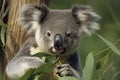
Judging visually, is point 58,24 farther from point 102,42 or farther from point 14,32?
point 102,42

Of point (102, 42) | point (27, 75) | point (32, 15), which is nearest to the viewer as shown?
point (27, 75)

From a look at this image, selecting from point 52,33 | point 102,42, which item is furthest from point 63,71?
point 102,42

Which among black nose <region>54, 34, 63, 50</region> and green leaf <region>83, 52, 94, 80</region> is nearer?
green leaf <region>83, 52, 94, 80</region>

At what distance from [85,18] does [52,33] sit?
44cm

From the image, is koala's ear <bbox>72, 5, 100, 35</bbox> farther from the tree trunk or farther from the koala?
the tree trunk

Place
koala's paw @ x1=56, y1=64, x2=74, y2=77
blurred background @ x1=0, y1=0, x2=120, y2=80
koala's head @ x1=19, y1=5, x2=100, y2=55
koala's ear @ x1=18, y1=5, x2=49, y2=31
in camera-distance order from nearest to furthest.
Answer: koala's paw @ x1=56, y1=64, x2=74, y2=77
blurred background @ x1=0, y1=0, x2=120, y2=80
koala's head @ x1=19, y1=5, x2=100, y2=55
koala's ear @ x1=18, y1=5, x2=49, y2=31

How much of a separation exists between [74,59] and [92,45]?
8.25ft

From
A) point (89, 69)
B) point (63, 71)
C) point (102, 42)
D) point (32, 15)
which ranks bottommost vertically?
point (102, 42)

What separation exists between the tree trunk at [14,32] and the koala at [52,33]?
0.30ft

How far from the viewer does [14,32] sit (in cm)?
470

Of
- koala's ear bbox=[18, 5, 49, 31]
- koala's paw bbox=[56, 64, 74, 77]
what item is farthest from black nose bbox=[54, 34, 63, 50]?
koala's ear bbox=[18, 5, 49, 31]

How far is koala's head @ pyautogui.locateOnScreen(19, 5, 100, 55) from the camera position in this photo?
171 inches

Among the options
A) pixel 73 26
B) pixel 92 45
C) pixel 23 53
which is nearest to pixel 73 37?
pixel 73 26

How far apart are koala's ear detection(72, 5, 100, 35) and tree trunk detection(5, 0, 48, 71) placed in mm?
345
